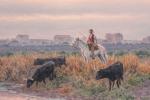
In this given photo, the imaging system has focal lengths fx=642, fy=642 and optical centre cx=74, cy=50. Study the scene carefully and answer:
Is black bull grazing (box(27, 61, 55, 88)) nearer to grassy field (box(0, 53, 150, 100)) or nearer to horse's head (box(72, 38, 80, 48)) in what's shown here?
grassy field (box(0, 53, 150, 100))

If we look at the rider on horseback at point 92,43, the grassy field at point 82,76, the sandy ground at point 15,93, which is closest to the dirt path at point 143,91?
the grassy field at point 82,76

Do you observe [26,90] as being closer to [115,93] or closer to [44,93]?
[44,93]

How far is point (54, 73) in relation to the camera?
3681cm

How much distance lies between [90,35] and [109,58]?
8.29ft

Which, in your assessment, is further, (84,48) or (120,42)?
(120,42)

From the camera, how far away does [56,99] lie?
30.3 meters

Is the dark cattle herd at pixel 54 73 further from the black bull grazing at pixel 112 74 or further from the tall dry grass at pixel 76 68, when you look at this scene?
the tall dry grass at pixel 76 68

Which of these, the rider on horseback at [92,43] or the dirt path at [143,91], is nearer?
the dirt path at [143,91]

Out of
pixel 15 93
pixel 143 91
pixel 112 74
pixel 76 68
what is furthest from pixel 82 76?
pixel 143 91

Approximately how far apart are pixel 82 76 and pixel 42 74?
2.23m

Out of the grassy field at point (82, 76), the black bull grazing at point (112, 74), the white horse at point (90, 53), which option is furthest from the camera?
the white horse at point (90, 53)

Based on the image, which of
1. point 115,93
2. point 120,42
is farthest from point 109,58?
point 120,42

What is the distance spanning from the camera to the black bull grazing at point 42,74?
3525cm

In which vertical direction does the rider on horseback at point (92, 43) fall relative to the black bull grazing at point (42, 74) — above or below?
above
